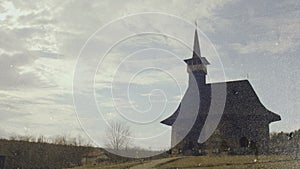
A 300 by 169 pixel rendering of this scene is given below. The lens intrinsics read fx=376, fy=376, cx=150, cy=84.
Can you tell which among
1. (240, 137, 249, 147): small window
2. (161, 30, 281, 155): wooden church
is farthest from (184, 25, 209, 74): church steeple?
(240, 137, 249, 147): small window

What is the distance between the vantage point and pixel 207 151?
28.4 m

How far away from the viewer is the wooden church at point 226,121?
95.2 ft

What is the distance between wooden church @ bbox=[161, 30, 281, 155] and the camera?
95.2 ft

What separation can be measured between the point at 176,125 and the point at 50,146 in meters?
11.2

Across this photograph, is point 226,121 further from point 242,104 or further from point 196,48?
point 196,48

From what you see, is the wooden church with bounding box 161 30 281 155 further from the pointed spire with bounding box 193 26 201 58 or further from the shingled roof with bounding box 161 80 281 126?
the pointed spire with bounding box 193 26 201 58

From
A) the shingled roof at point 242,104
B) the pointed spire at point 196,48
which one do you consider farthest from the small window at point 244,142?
the pointed spire at point 196,48

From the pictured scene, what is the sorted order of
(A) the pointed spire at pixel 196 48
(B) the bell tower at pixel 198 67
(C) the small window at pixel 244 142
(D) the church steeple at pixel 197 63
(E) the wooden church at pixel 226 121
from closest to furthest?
(C) the small window at pixel 244 142 < (E) the wooden church at pixel 226 121 < (B) the bell tower at pixel 198 67 < (D) the church steeple at pixel 197 63 < (A) the pointed spire at pixel 196 48

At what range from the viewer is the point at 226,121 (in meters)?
30.6

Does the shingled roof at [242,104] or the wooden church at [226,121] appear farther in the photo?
the shingled roof at [242,104]

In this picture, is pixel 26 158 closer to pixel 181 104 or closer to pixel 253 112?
pixel 181 104

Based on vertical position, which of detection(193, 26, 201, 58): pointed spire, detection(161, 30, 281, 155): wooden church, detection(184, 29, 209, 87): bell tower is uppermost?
detection(193, 26, 201, 58): pointed spire

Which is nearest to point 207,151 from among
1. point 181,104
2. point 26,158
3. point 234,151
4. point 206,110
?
point 234,151

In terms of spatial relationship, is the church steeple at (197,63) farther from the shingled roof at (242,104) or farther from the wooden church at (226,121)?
the shingled roof at (242,104)
